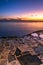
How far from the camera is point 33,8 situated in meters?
6.12

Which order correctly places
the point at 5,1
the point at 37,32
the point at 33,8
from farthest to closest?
the point at 37,32
the point at 33,8
the point at 5,1

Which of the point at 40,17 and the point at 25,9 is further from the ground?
the point at 25,9

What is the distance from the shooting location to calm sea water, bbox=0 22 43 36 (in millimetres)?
6074

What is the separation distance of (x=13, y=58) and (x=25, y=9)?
3.57m

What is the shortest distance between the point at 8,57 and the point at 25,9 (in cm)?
352

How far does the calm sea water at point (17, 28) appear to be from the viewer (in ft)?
19.9

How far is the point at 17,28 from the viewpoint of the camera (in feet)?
20.5

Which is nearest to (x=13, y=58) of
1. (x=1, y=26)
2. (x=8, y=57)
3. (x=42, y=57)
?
(x=8, y=57)

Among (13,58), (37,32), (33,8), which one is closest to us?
(13,58)

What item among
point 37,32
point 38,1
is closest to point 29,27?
point 37,32

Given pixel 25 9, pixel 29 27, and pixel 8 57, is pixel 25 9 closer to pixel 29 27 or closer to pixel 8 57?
pixel 29 27

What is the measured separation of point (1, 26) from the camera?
19.6ft

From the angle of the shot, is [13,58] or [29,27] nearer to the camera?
[13,58]

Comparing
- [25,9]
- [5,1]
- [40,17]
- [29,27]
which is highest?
[5,1]
